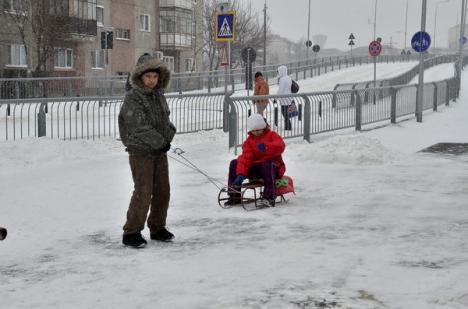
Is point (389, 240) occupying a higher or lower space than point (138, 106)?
lower

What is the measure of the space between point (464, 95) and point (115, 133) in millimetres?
23439

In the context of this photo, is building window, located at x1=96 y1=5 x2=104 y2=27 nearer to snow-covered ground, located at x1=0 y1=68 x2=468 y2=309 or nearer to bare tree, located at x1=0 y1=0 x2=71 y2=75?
bare tree, located at x1=0 y1=0 x2=71 y2=75

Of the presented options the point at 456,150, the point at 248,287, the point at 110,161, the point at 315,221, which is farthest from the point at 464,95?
the point at 248,287

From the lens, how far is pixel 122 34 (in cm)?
4706

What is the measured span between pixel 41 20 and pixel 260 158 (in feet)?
86.5

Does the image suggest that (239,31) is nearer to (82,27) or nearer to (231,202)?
(82,27)

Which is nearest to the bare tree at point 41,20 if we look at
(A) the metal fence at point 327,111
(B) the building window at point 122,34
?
(B) the building window at point 122,34

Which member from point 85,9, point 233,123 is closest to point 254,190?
point 233,123

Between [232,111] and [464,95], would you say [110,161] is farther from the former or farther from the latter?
[464,95]

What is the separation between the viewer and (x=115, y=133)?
15.1m

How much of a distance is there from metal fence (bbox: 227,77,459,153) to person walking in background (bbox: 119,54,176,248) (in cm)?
661

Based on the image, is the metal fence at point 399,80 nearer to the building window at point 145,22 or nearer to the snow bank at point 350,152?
the snow bank at point 350,152

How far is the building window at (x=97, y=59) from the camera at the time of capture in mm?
42812

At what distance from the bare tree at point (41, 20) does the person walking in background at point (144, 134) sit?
86.0ft
